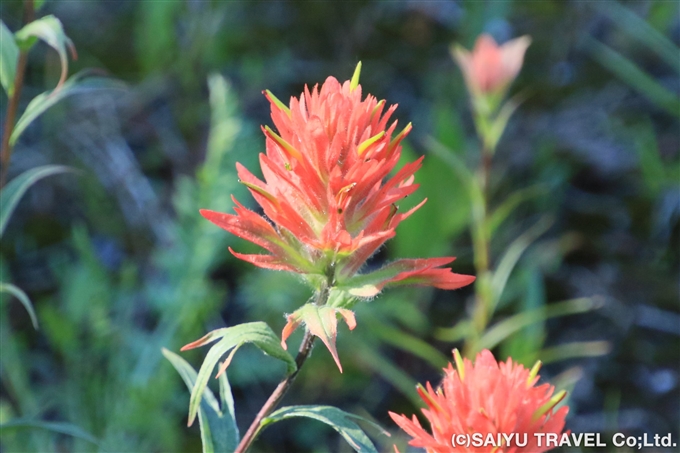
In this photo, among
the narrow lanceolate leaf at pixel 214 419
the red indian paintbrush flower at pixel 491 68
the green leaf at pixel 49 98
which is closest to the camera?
the narrow lanceolate leaf at pixel 214 419

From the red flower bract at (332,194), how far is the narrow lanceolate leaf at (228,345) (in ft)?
0.22

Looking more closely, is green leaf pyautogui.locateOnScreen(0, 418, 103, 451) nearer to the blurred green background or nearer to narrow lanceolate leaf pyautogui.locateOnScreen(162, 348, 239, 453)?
narrow lanceolate leaf pyautogui.locateOnScreen(162, 348, 239, 453)

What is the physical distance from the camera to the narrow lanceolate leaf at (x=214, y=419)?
26.7 inches

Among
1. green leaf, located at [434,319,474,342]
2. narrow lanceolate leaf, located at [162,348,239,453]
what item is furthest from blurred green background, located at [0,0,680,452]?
narrow lanceolate leaf, located at [162,348,239,453]

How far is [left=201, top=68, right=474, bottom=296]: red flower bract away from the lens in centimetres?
59

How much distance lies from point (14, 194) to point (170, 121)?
1326mm

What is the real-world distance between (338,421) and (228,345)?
148mm

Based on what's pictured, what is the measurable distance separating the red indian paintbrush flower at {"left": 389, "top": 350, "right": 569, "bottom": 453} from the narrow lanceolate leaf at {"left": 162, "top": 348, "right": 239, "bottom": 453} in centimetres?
20

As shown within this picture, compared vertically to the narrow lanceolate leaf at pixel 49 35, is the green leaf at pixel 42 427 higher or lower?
lower

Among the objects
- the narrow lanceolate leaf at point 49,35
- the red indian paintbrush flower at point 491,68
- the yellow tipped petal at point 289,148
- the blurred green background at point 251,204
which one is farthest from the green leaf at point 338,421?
the red indian paintbrush flower at point 491,68

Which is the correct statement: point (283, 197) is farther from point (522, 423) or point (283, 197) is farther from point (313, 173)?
point (522, 423)

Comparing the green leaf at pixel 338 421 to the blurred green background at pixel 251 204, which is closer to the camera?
the green leaf at pixel 338 421

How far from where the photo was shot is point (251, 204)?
5.89 ft

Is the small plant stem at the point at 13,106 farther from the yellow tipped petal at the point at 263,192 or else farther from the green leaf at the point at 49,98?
the yellow tipped petal at the point at 263,192
